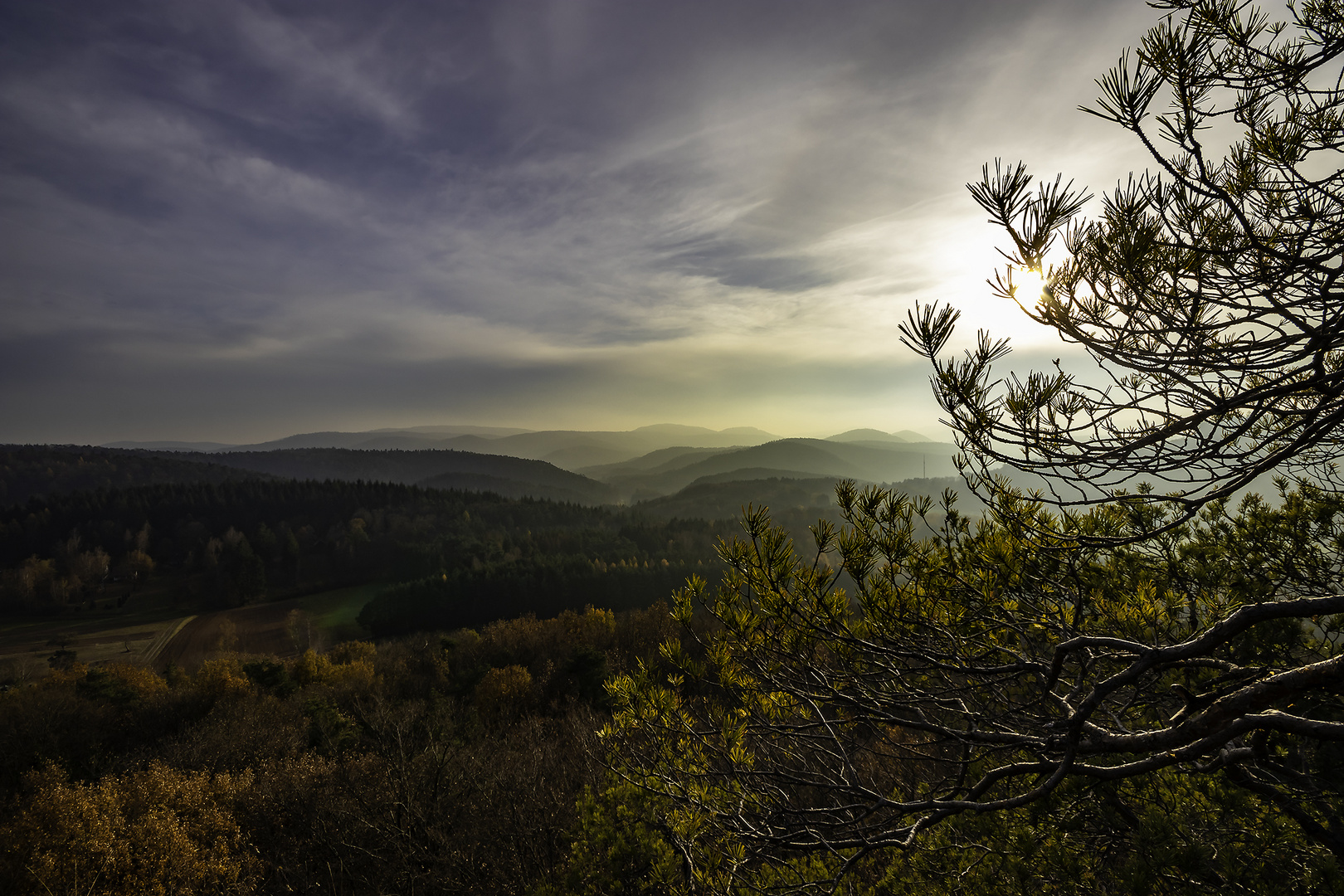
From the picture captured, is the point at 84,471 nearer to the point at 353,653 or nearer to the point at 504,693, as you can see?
the point at 353,653

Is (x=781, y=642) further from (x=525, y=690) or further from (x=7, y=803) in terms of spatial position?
(x=525, y=690)

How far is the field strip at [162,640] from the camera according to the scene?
60178 millimetres

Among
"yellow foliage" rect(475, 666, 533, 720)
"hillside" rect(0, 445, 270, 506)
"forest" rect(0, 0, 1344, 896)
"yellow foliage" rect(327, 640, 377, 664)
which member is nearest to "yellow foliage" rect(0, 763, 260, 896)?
"forest" rect(0, 0, 1344, 896)

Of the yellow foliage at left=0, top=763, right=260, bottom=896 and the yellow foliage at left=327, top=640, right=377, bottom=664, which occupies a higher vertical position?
the yellow foliage at left=0, top=763, right=260, bottom=896

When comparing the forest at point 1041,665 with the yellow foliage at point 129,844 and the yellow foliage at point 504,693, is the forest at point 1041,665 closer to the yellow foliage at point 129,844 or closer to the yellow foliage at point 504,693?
the yellow foliage at point 129,844

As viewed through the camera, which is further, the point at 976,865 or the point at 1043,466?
the point at 976,865

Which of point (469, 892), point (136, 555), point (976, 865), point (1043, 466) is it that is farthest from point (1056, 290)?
point (136, 555)

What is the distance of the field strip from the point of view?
60.2 meters

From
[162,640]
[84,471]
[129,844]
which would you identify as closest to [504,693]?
[129,844]

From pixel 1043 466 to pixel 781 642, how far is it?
1659 mm

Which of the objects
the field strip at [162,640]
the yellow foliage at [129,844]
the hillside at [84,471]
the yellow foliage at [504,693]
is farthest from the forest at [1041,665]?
the hillside at [84,471]

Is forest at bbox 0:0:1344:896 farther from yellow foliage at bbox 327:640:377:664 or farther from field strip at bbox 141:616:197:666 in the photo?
field strip at bbox 141:616:197:666

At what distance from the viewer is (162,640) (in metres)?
65.6

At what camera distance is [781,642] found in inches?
122
